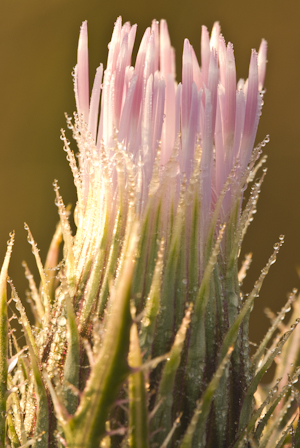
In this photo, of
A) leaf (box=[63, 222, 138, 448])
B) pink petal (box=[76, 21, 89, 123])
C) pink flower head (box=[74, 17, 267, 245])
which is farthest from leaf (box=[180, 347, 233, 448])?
pink petal (box=[76, 21, 89, 123])

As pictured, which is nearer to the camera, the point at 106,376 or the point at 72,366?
the point at 106,376

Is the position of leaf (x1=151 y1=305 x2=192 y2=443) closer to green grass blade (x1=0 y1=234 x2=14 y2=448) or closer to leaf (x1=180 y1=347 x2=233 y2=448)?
leaf (x1=180 y1=347 x2=233 y2=448)

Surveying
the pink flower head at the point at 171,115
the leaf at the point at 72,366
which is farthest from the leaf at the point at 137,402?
the pink flower head at the point at 171,115

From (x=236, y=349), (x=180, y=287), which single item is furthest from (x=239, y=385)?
Result: (x=180, y=287)

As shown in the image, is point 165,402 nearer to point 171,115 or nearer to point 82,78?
point 171,115

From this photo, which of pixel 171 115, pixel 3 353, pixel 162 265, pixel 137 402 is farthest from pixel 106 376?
pixel 171 115

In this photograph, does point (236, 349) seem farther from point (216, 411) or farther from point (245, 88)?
point (245, 88)

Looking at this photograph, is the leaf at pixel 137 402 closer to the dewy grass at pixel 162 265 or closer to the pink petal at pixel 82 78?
the dewy grass at pixel 162 265

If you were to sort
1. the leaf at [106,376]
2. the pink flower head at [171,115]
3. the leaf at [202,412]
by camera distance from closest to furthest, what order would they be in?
the leaf at [106,376] < the leaf at [202,412] < the pink flower head at [171,115]

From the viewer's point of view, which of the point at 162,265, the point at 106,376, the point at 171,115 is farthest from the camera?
the point at 171,115
